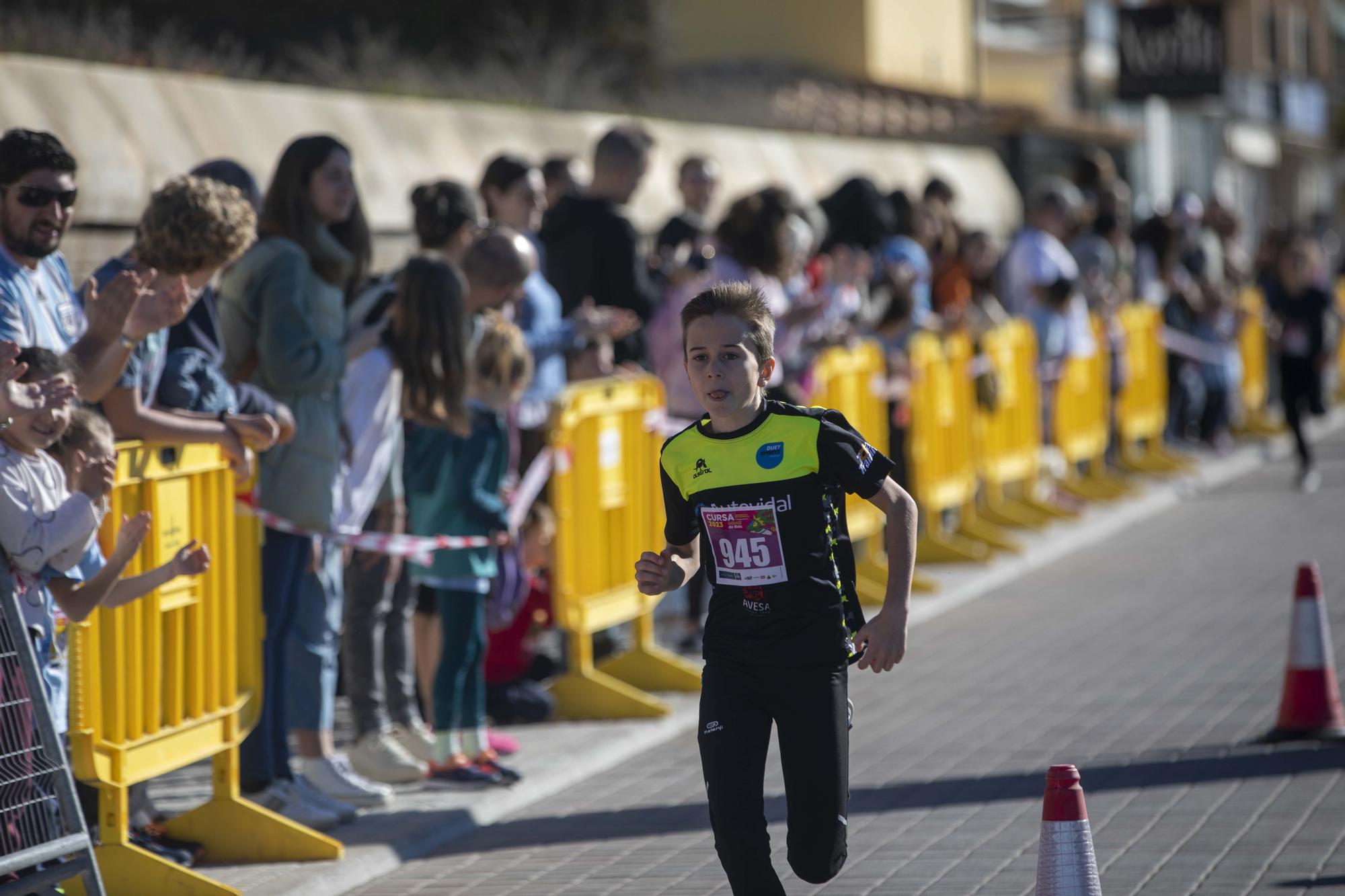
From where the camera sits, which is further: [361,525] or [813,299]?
[813,299]

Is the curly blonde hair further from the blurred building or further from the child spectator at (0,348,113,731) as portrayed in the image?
the blurred building

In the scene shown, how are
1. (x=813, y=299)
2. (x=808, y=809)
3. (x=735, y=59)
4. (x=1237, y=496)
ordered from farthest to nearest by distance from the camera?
(x=735, y=59), (x=1237, y=496), (x=813, y=299), (x=808, y=809)

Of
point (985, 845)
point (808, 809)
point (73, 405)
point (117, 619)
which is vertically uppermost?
point (73, 405)

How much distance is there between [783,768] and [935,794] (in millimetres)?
2511

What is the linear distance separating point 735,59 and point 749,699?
32864 mm

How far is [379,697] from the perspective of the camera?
25.3 feet

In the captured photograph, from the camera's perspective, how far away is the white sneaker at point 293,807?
6910 millimetres

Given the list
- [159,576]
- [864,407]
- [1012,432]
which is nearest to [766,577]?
[159,576]

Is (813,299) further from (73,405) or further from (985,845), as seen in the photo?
(73,405)

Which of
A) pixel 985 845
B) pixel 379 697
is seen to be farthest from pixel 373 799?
pixel 985 845

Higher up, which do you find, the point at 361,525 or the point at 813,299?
the point at 813,299

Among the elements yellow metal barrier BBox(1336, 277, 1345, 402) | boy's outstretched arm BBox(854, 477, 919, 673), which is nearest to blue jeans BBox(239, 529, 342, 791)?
boy's outstretched arm BBox(854, 477, 919, 673)

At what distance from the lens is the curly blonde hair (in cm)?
623

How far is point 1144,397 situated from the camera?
17625 mm
